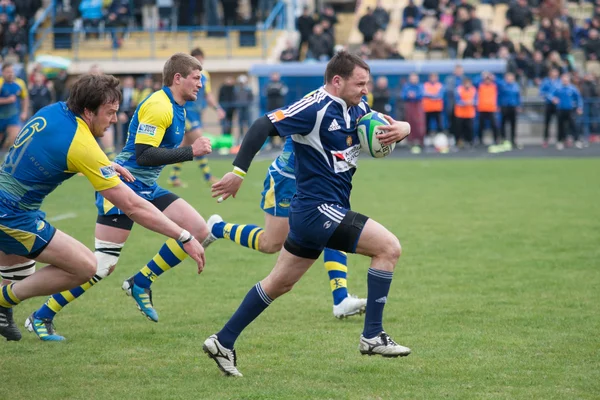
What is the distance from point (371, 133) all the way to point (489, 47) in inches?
930

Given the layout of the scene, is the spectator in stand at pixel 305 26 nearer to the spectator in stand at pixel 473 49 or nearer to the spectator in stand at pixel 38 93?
the spectator in stand at pixel 473 49

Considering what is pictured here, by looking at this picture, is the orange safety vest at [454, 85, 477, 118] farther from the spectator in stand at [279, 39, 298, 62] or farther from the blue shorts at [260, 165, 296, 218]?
the blue shorts at [260, 165, 296, 218]

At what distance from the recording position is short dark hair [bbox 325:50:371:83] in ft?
19.4

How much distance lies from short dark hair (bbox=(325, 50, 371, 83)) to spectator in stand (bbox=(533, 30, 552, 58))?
79.8 ft

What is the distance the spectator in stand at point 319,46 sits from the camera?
29.8m

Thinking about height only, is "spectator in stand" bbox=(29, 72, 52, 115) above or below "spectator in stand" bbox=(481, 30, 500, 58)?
below

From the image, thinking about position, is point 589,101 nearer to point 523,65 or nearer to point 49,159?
point 523,65

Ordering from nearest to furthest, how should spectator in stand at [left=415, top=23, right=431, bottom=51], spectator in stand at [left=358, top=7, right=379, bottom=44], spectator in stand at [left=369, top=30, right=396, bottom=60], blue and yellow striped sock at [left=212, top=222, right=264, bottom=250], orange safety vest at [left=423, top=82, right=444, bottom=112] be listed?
1. blue and yellow striped sock at [left=212, top=222, right=264, bottom=250]
2. orange safety vest at [left=423, top=82, right=444, bottom=112]
3. spectator in stand at [left=369, top=30, right=396, bottom=60]
4. spectator in stand at [left=415, top=23, right=431, bottom=51]
5. spectator in stand at [left=358, top=7, right=379, bottom=44]

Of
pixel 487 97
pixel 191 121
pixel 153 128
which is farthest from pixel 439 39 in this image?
pixel 153 128

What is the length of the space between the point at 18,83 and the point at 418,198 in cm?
838

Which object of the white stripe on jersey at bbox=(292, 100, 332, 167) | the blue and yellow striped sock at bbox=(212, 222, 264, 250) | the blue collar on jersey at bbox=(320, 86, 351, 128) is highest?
the blue collar on jersey at bbox=(320, 86, 351, 128)

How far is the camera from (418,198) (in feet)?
52.3

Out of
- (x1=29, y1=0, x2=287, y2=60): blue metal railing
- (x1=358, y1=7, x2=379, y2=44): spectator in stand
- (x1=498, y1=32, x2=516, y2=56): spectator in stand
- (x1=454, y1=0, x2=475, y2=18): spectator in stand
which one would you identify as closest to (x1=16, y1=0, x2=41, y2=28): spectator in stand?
(x1=29, y1=0, x2=287, y2=60): blue metal railing

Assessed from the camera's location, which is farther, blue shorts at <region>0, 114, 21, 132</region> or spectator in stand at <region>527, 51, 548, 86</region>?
spectator in stand at <region>527, 51, 548, 86</region>
